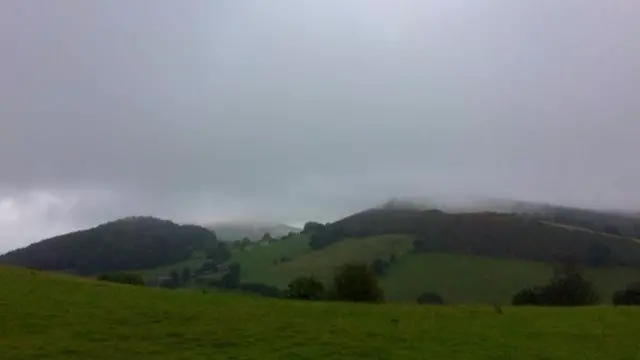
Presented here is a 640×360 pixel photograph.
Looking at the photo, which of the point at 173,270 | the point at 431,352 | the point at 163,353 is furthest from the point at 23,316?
the point at 173,270

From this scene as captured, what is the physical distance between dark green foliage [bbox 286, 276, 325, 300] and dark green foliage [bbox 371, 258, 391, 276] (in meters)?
95.6

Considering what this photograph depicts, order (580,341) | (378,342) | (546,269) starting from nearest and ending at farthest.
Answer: (378,342) < (580,341) < (546,269)

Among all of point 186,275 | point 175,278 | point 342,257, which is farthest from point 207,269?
point 342,257

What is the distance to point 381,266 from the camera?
162625 millimetres

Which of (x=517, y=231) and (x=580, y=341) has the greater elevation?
(x=517, y=231)

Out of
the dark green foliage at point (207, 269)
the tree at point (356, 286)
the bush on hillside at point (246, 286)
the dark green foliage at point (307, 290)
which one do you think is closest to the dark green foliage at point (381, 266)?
the bush on hillside at point (246, 286)

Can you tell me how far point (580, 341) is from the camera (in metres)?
34.4

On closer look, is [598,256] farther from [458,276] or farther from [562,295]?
[562,295]

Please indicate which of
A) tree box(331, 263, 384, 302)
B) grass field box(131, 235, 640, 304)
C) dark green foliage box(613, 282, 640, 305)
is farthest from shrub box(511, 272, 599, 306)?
grass field box(131, 235, 640, 304)

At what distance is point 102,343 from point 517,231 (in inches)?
7006

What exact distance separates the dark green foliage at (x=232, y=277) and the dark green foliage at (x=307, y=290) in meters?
100

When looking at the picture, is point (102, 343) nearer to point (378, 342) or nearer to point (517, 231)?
point (378, 342)

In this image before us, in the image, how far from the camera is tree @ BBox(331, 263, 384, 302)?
2365 inches

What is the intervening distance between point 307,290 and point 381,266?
103 meters
